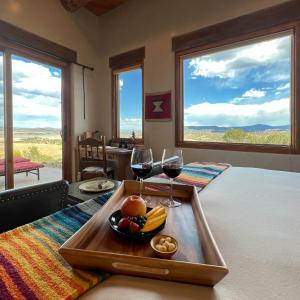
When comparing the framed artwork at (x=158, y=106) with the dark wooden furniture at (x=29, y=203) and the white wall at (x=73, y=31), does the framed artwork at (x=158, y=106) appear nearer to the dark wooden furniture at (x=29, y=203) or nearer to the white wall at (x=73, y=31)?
the white wall at (x=73, y=31)

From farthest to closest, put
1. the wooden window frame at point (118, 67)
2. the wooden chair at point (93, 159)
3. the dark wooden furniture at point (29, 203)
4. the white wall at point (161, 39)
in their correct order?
1. the wooden window frame at point (118, 67)
2. the wooden chair at point (93, 159)
3. the white wall at point (161, 39)
4. the dark wooden furniture at point (29, 203)

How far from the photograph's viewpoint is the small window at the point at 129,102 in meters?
3.51

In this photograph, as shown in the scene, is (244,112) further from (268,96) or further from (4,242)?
(4,242)

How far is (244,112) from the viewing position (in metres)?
2.56

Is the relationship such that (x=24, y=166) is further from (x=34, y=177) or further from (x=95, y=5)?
(x=95, y=5)

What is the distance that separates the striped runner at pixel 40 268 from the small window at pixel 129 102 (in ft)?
9.64

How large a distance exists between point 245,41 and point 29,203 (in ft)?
9.29

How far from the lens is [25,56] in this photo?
280 cm

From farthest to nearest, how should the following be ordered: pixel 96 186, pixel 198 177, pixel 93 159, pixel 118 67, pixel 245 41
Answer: pixel 118 67, pixel 93 159, pixel 245 41, pixel 96 186, pixel 198 177

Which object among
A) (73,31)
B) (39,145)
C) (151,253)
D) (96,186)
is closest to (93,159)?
(39,145)

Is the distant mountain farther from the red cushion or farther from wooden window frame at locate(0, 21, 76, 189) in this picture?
the red cushion

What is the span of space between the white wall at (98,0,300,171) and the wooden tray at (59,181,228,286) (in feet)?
6.99

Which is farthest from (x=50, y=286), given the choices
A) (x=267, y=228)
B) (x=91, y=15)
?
(x=91, y=15)

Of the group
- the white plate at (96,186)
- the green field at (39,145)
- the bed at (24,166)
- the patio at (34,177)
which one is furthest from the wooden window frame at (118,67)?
the white plate at (96,186)
